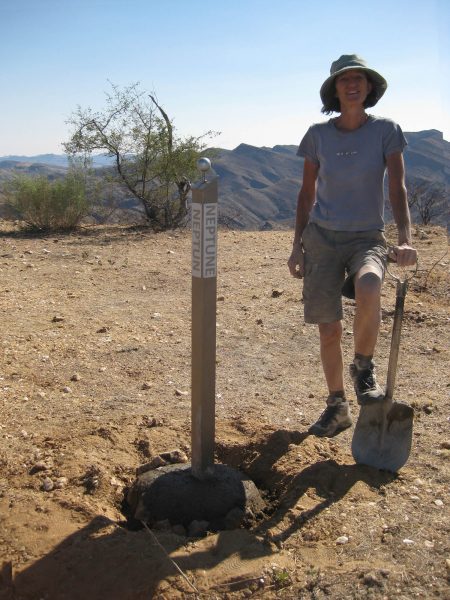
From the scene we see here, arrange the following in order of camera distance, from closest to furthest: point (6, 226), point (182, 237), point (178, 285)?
point (178, 285)
point (182, 237)
point (6, 226)

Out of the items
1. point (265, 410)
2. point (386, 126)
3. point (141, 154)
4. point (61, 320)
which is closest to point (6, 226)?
point (141, 154)

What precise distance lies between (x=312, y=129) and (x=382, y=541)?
1891 mm

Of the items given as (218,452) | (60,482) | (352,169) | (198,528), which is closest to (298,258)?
(352,169)

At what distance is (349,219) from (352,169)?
0.77 feet

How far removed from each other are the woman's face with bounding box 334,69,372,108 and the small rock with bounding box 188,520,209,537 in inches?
78.6

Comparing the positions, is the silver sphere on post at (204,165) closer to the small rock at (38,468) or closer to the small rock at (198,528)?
the small rock at (198,528)

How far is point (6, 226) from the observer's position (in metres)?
11.6

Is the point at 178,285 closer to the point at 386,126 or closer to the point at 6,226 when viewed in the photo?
the point at 386,126

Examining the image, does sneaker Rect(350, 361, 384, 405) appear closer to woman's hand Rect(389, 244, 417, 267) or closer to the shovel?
the shovel

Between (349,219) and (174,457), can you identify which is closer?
(349,219)

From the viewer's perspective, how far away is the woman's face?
9.52 feet

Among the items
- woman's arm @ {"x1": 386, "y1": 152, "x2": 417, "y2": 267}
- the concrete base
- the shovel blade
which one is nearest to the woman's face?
woman's arm @ {"x1": 386, "y1": 152, "x2": 417, "y2": 267}

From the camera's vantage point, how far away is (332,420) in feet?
10.5

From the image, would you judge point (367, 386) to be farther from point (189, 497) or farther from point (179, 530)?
point (179, 530)
